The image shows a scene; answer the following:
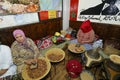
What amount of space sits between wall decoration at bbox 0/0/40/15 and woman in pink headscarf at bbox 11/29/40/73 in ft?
1.85

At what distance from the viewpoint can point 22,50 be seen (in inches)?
75.4

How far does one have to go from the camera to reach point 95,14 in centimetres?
259

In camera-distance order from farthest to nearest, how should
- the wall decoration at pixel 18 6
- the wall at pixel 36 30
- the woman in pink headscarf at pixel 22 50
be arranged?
the wall at pixel 36 30
the wall decoration at pixel 18 6
the woman in pink headscarf at pixel 22 50

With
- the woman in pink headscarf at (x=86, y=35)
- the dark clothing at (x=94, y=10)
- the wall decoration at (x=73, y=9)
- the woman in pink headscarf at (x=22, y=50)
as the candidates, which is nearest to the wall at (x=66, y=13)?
the wall decoration at (x=73, y=9)

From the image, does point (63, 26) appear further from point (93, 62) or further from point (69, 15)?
point (93, 62)

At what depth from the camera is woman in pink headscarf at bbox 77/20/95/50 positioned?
2309mm

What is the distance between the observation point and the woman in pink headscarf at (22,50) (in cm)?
178

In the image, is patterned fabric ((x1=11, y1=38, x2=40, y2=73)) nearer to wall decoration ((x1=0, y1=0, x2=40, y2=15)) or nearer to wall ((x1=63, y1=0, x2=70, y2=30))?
wall decoration ((x1=0, y1=0, x2=40, y2=15))

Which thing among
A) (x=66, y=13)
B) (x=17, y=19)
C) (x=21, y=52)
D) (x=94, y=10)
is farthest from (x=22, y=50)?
(x=94, y=10)

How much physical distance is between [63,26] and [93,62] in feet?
5.13

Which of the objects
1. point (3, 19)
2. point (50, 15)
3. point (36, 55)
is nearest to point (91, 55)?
point (36, 55)

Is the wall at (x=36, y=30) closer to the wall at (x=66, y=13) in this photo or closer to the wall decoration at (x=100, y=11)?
the wall at (x=66, y=13)

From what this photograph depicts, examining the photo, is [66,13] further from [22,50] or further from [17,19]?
[22,50]

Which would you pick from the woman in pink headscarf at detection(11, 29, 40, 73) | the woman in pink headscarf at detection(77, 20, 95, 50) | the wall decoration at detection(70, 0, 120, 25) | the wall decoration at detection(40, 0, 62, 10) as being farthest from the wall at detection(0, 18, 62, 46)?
the woman in pink headscarf at detection(77, 20, 95, 50)
